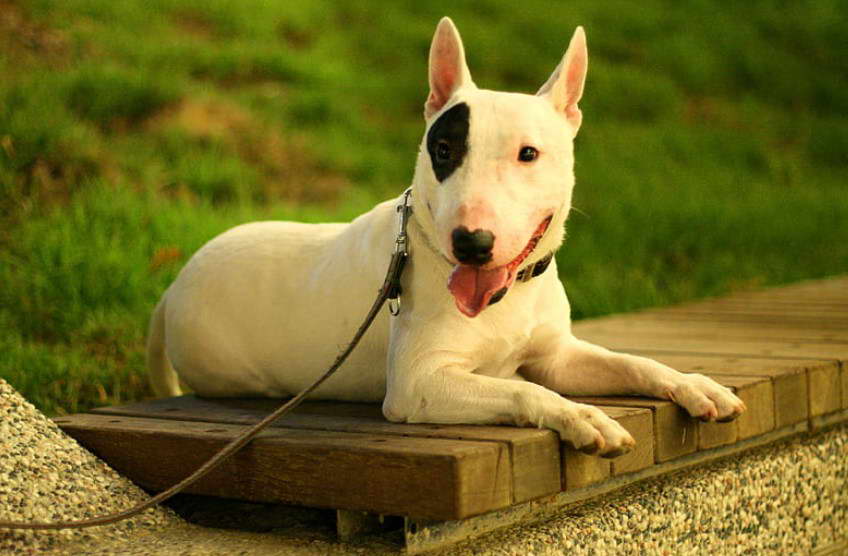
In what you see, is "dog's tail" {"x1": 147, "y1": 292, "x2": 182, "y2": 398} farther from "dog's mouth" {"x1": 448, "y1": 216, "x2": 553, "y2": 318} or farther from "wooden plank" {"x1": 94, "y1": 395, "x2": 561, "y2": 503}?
"dog's mouth" {"x1": 448, "y1": 216, "x2": 553, "y2": 318}

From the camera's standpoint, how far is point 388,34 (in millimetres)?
9438

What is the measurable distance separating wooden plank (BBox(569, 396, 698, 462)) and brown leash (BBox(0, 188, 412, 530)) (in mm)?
517

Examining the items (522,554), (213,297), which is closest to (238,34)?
(213,297)

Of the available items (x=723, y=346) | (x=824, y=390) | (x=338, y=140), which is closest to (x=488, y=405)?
(x=824, y=390)

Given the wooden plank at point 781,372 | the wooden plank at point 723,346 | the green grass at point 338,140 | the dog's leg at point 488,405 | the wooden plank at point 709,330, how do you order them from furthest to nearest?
the green grass at point 338,140 → the wooden plank at point 709,330 → the wooden plank at point 723,346 → the wooden plank at point 781,372 → the dog's leg at point 488,405

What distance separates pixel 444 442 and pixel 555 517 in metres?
0.44

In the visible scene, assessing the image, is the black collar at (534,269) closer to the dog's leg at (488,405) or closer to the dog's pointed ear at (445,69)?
the dog's leg at (488,405)

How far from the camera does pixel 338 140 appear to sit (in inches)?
290

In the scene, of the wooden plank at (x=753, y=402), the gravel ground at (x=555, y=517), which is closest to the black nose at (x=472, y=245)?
the gravel ground at (x=555, y=517)

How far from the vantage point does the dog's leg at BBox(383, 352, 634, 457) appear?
83.0 inches

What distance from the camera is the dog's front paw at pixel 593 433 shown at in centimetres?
209

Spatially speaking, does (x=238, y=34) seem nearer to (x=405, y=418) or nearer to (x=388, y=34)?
(x=388, y=34)

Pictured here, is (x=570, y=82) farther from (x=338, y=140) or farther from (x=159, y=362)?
(x=338, y=140)

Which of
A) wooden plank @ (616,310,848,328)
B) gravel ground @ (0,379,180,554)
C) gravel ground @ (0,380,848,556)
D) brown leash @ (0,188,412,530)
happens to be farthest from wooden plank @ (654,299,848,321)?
gravel ground @ (0,379,180,554)
